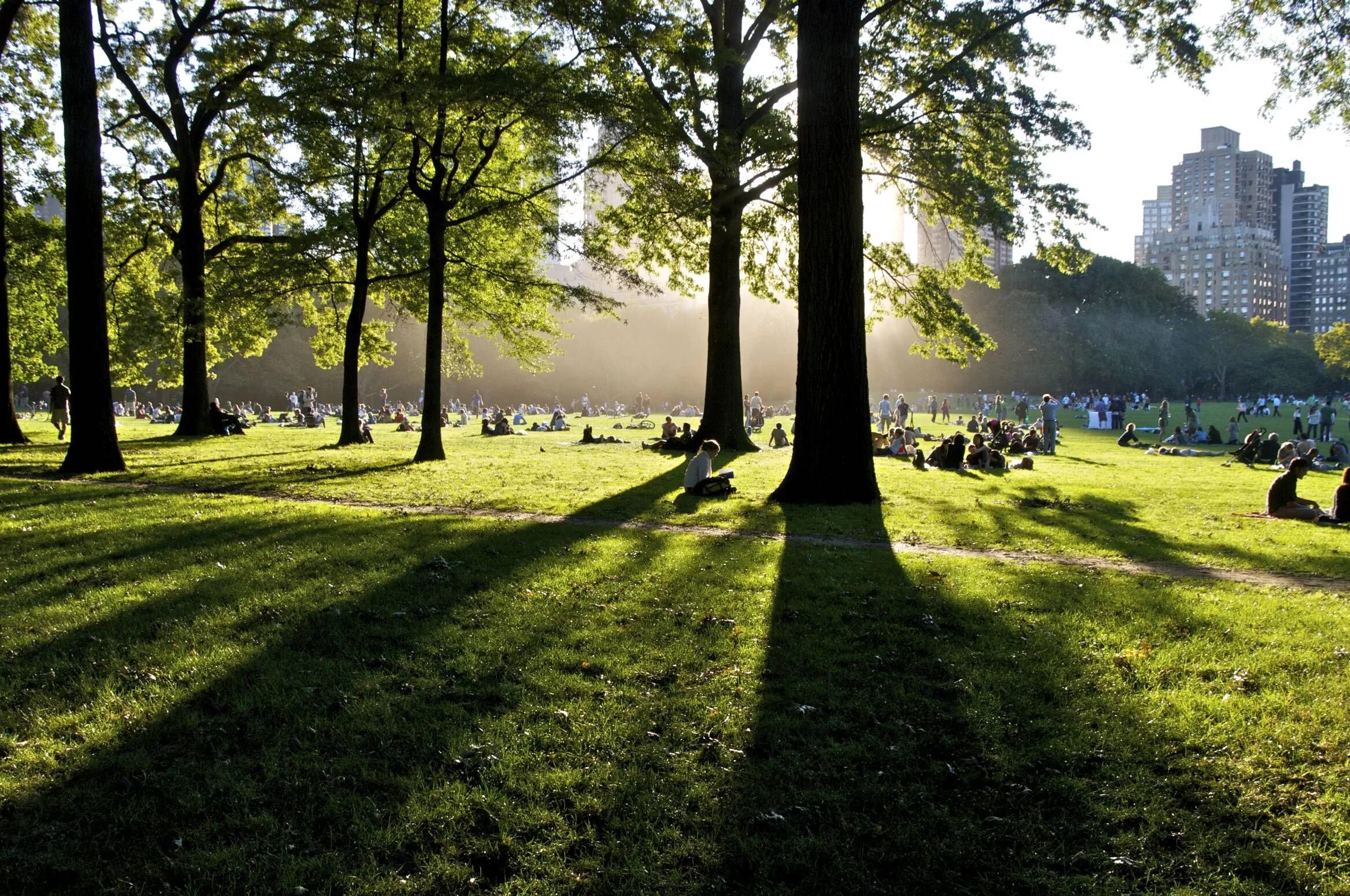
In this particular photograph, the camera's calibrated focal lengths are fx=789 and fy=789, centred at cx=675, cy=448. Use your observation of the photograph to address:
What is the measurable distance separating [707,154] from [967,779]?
1340cm

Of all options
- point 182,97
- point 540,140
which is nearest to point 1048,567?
point 540,140

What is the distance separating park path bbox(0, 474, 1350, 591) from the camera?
23.1ft

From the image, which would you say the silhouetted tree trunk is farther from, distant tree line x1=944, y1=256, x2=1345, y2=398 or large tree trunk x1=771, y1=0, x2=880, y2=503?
distant tree line x1=944, y1=256, x2=1345, y2=398

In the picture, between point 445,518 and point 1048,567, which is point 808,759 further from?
point 445,518

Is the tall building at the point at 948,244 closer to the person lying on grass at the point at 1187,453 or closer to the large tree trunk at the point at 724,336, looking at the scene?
the large tree trunk at the point at 724,336

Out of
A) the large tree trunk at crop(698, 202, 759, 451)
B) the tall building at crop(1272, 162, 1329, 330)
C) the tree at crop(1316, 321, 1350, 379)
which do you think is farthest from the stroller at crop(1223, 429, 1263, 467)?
the tall building at crop(1272, 162, 1329, 330)

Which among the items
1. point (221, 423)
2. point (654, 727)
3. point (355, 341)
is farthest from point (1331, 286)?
point (654, 727)

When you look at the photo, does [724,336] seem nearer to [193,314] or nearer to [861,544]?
[861,544]

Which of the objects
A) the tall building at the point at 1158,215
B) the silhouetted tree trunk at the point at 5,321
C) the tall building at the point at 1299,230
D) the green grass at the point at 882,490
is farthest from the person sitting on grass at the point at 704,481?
the tall building at the point at 1158,215

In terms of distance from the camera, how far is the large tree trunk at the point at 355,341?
20688 mm

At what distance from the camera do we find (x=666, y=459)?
18.0 metres

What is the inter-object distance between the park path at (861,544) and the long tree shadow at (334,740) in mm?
2854

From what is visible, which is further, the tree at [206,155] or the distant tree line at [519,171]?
the tree at [206,155]

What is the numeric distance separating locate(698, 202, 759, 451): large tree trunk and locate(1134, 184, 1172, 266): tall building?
188 metres
